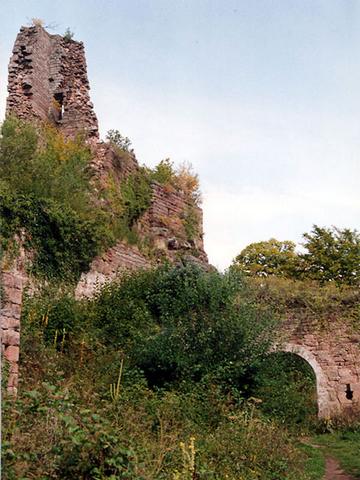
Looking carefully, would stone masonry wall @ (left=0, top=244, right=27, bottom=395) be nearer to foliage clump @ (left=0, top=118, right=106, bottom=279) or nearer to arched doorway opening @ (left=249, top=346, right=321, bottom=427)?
foliage clump @ (left=0, top=118, right=106, bottom=279)

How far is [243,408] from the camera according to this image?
10898 millimetres

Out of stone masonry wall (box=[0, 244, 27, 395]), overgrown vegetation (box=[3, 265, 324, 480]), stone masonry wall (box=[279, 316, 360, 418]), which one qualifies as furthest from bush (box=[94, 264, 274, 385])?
stone masonry wall (box=[0, 244, 27, 395])

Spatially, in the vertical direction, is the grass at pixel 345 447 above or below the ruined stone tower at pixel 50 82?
below

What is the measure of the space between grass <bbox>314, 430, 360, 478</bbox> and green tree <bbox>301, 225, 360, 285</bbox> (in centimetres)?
1362

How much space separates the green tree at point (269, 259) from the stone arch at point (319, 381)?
13.3 meters

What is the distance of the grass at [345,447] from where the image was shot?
1064cm

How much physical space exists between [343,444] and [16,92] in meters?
12.5

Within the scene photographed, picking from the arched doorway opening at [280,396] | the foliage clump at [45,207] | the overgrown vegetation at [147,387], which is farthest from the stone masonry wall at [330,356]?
the foliage clump at [45,207]

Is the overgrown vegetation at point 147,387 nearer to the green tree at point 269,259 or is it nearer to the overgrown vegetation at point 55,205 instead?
the overgrown vegetation at point 55,205

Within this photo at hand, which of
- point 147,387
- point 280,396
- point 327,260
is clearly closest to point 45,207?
point 147,387

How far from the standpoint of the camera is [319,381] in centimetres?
1716

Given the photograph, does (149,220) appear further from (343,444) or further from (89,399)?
(89,399)

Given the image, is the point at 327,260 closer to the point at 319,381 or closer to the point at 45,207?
the point at 319,381

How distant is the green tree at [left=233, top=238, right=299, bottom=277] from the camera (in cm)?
3158
